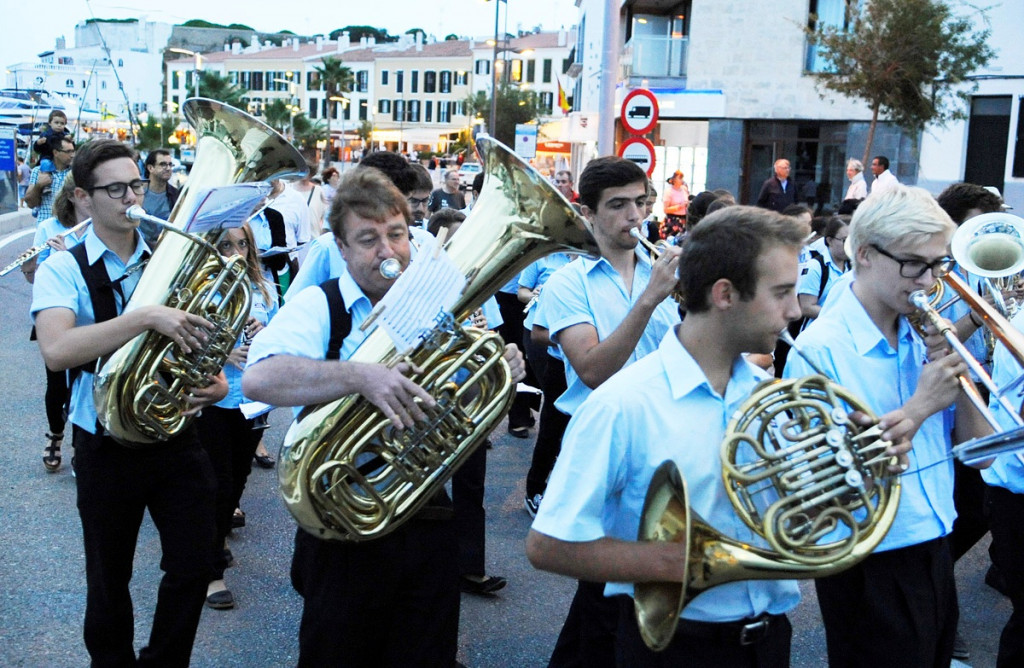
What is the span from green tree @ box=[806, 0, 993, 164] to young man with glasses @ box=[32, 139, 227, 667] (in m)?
17.5

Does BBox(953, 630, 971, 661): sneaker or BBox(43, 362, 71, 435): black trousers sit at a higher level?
BBox(43, 362, 71, 435): black trousers

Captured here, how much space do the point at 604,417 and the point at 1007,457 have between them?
1.83 meters

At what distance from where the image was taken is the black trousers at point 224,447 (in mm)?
4512

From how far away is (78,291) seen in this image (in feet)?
11.6

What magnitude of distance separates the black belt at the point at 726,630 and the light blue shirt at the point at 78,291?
2164mm


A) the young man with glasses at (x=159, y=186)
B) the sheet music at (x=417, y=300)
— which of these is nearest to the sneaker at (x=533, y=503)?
the sheet music at (x=417, y=300)

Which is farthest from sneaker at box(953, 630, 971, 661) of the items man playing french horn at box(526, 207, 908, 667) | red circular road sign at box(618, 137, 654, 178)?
red circular road sign at box(618, 137, 654, 178)

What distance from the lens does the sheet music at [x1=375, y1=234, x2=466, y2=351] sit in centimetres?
267

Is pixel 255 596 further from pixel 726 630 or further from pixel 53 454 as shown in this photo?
pixel 726 630

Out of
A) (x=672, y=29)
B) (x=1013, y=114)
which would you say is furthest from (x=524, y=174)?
(x=672, y=29)

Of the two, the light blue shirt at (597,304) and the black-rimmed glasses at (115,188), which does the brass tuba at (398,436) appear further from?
the black-rimmed glasses at (115,188)

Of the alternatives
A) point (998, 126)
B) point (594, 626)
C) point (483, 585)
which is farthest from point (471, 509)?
point (998, 126)

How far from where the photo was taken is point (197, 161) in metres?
4.17

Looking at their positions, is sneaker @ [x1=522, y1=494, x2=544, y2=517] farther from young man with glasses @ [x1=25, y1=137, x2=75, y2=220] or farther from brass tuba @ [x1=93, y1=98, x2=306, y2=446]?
young man with glasses @ [x1=25, y1=137, x2=75, y2=220]
